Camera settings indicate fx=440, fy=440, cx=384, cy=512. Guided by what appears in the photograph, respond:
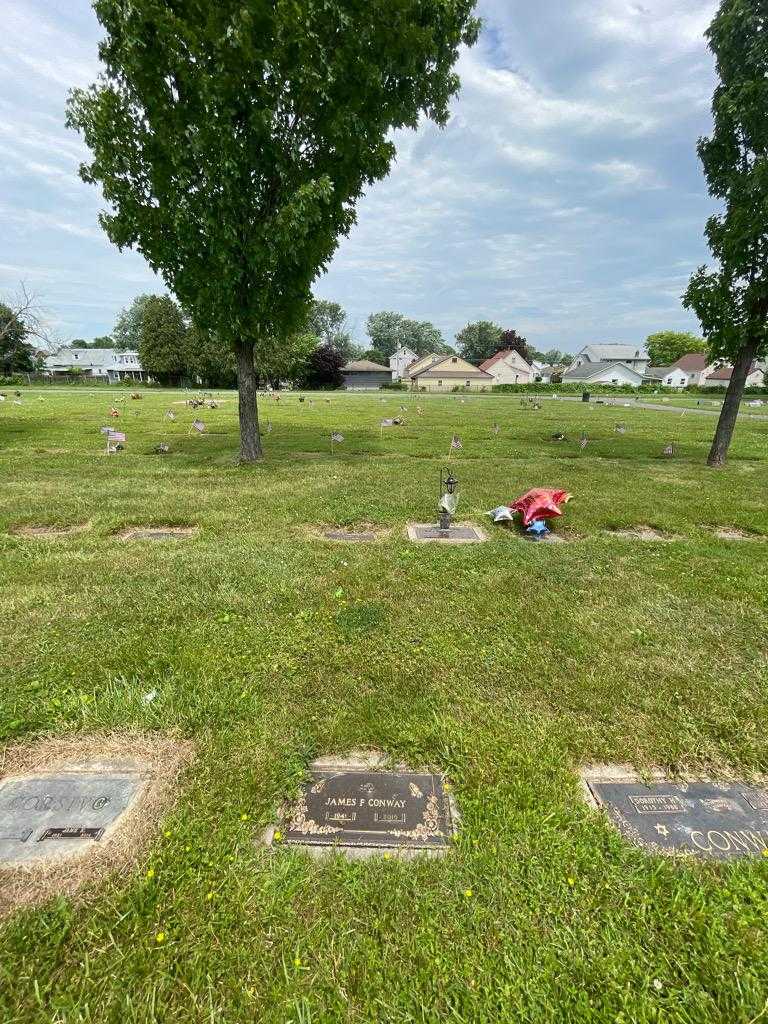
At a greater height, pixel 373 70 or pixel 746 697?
pixel 373 70

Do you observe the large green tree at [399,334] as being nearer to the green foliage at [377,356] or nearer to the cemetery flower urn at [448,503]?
the green foliage at [377,356]

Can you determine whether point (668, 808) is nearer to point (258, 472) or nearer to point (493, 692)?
point (493, 692)

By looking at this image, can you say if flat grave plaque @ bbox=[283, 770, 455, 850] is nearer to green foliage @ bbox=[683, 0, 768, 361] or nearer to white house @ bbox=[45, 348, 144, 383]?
green foliage @ bbox=[683, 0, 768, 361]

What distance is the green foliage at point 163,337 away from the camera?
57.8m

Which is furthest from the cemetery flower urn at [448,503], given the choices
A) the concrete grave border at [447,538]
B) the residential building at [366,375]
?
the residential building at [366,375]

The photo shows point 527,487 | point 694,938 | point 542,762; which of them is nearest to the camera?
point 694,938

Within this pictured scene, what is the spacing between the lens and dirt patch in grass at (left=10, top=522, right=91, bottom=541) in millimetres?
5781

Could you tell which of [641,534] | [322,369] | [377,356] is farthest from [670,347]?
[641,534]

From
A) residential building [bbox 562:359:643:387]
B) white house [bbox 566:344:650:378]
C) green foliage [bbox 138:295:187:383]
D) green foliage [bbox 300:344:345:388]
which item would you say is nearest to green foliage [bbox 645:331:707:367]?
white house [bbox 566:344:650:378]

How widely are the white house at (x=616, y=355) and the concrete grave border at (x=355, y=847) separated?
306ft

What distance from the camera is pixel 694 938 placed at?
1709 millimetres

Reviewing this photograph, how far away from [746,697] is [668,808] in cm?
132

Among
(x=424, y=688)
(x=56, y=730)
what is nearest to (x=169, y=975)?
(x=56, y=730)

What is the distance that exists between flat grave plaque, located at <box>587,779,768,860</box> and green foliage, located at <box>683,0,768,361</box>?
1043 cm
